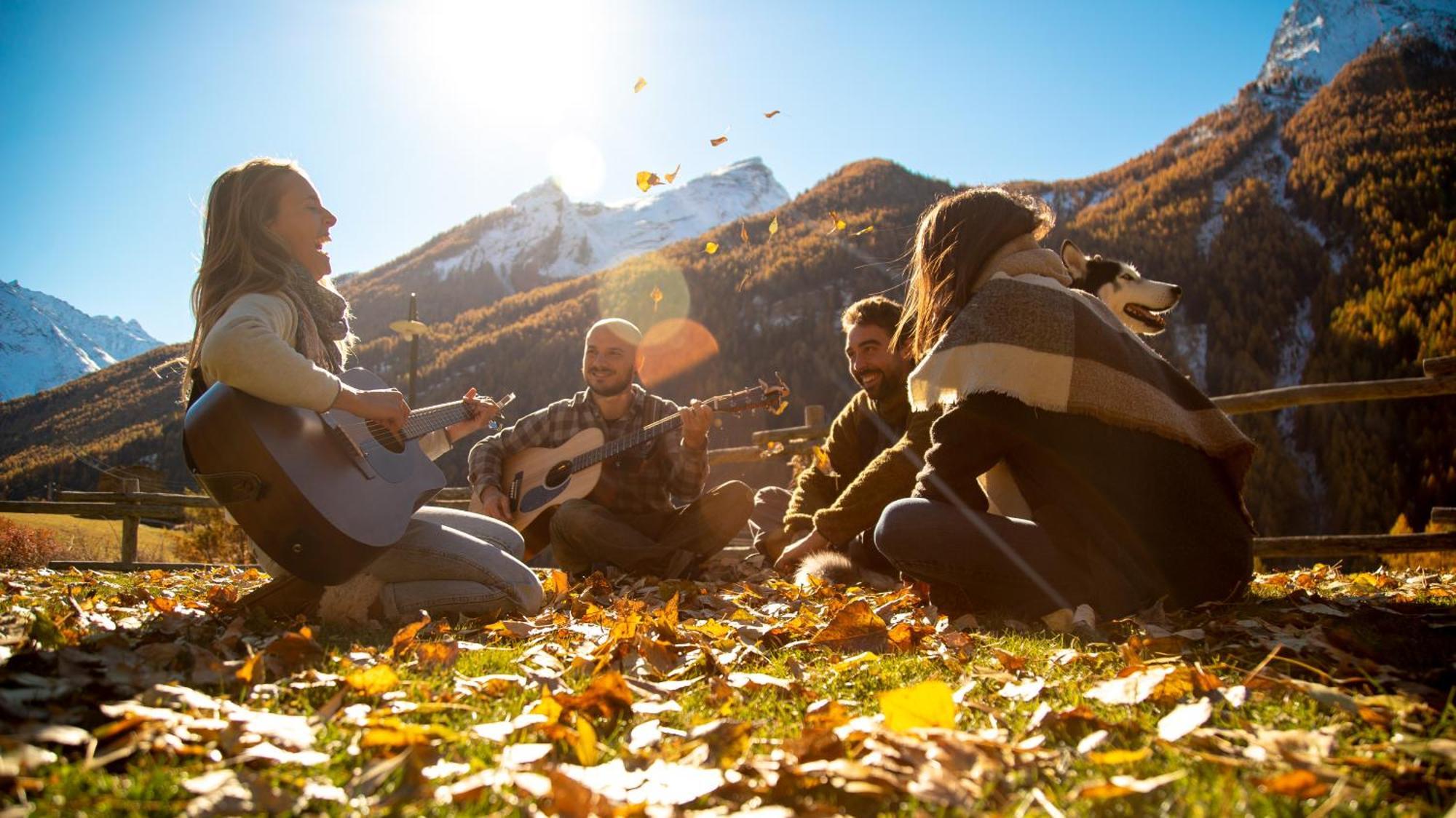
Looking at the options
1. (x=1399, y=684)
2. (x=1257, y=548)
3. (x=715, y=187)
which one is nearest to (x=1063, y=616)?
(x=1399, y=684)

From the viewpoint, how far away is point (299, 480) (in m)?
2.71

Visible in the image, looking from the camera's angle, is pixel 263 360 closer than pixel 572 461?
Yes

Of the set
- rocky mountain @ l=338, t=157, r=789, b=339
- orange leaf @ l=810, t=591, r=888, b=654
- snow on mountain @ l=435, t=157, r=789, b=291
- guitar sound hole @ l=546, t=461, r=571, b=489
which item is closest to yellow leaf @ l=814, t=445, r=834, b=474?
guitar sound hole @ l=546, t=461, r=571, b=489

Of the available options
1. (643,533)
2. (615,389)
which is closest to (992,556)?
(643,533)

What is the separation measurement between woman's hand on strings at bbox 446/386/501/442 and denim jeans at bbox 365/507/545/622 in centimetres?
88

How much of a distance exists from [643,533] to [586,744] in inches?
152

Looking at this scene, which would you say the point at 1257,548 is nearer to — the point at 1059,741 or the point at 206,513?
the point at 1059,741

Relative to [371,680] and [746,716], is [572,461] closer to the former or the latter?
[371,680]

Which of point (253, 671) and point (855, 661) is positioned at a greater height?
point (253, 671)

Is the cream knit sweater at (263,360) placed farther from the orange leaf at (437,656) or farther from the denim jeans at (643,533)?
the denim jeans at (643,533)

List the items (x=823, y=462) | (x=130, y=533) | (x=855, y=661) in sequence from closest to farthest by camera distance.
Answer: (x=855, y=661), (x=823, y=462), (x=130, y=533)

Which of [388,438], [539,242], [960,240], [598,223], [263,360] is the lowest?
[388,438]

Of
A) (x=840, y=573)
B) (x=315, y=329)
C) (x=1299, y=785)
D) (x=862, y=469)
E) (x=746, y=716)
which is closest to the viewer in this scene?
(x=1299, y=785)

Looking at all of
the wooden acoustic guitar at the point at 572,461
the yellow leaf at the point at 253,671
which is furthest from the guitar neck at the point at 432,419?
the yellow leaf at the point at 253,671
